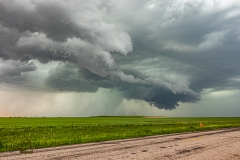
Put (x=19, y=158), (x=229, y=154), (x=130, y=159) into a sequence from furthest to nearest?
1. (x=229, y=154)
2. (x=19, y=158)
3. (x=130, y=159)

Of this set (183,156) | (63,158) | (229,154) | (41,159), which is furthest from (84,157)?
(229,154)

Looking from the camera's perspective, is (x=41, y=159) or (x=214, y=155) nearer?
(x=41, y=159)

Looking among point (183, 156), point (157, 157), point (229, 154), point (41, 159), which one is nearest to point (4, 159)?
point (41, 159)

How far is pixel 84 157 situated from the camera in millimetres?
8492

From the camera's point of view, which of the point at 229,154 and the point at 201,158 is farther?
the point at 229,154

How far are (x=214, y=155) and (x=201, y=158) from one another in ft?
3.27

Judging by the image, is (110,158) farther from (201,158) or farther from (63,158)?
(201,158)

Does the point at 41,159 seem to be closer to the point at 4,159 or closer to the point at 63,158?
the point at 63,158

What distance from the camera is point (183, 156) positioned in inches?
338

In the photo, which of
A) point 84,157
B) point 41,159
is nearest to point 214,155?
point 84,157

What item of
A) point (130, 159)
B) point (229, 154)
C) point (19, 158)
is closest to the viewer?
point (130, 159)

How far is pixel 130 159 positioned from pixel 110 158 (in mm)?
765

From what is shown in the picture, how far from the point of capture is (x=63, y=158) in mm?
8320

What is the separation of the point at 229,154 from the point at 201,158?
1.77m
